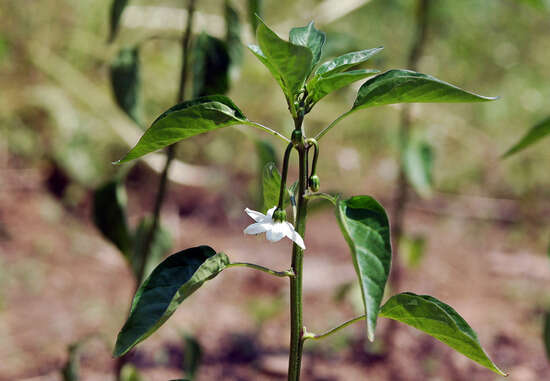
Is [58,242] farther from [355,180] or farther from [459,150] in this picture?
[459,150]

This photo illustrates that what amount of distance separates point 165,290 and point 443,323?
0.28m

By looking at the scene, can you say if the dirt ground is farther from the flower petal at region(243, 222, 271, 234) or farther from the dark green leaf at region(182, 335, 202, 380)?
the flower petal at region(243, 222, 271, 234)

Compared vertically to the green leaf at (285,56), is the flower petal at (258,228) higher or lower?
lower

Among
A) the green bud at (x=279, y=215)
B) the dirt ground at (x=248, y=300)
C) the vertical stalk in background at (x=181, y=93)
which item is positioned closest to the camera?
the green bud at (x=279, y=215)

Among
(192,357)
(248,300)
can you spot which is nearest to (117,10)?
(192,357)

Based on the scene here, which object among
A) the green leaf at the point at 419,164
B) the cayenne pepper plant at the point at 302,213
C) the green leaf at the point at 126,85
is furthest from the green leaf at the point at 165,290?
the green leaf at the point at 419,164

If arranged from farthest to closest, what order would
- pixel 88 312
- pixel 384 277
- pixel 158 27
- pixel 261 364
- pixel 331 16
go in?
1. pixel 158 27
2. pixel 331 16
3. pixel 88 312
4. pixel 261 364
5. pixel 384 277

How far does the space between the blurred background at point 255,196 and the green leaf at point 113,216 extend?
0.50ft

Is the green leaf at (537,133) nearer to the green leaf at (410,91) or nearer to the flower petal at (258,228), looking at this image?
the green leaf at (410,91)

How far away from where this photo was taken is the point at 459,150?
10.3 feet

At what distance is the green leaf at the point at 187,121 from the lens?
552 millimetres

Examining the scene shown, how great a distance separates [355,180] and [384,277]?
240 centimetres

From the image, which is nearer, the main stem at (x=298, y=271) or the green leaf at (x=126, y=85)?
the main stem at (x=298, y=271)

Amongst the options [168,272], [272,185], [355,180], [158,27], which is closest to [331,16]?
[158,27]
